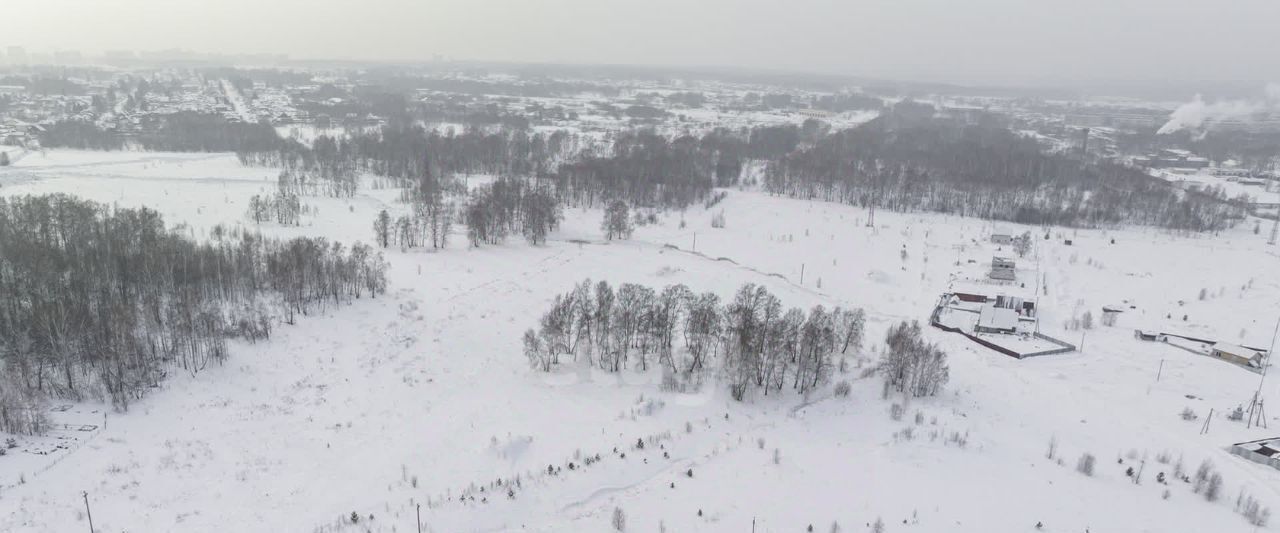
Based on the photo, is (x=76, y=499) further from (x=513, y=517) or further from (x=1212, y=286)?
(x=1212, y=286)

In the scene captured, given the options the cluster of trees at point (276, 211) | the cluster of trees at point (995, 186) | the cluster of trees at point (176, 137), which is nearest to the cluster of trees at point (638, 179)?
the cluster of trees at point (995, 186)

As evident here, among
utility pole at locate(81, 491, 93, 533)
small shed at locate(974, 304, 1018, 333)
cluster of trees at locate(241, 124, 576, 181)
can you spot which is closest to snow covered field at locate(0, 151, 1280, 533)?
utility pole at locate(81, 491, 93, 533)

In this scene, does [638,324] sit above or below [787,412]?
above

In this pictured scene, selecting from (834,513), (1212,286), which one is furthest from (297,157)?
(1212,286)

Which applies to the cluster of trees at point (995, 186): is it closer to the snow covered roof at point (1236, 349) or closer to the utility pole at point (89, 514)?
the snow covered roof at point (1236, 349)

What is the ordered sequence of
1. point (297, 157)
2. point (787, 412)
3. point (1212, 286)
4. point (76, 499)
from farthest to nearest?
point (297, 157)
point (1212, 286)
point (787, 412)
point (76, 499)

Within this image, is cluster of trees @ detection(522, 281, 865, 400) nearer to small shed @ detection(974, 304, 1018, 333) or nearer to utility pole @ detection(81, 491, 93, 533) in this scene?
small shed @ detection(974, 304, 1018, 333)

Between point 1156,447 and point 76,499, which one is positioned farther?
point 1156,447

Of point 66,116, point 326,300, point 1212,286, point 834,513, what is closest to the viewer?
point 834,513
